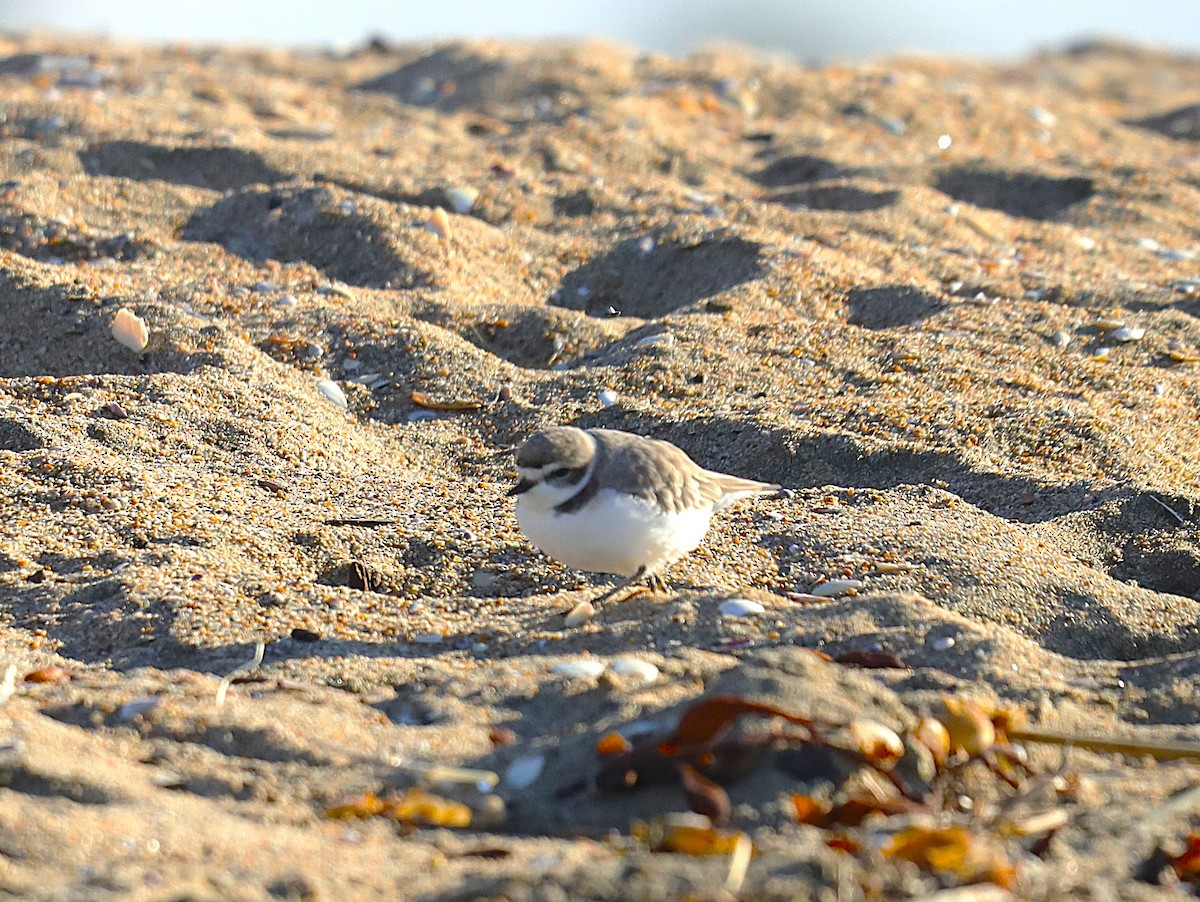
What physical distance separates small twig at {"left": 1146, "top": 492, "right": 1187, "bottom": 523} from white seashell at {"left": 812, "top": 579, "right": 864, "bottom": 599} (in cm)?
114

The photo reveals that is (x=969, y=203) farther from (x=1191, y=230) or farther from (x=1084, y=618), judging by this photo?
(x=1084, y=618)

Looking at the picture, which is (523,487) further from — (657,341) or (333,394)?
(657,341)

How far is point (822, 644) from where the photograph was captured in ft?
11.4

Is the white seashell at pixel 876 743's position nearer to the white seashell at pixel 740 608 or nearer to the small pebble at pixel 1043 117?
the white seashell at pixel 740 608

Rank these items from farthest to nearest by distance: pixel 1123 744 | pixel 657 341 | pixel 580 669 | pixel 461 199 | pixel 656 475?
pixel 461 199 → pixel 657 341 → pixel 656 475 → pixel 580 669 → pixel 1123 744

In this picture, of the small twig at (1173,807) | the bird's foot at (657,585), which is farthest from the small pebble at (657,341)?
the small twig at (1173,807)

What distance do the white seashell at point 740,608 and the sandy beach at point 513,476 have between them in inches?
0.8

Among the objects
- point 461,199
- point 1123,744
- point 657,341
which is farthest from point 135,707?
point 461,199

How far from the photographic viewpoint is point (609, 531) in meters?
3.71

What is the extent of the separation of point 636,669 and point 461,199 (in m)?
4.16

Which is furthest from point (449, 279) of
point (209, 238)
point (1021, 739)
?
point (1021, 739)

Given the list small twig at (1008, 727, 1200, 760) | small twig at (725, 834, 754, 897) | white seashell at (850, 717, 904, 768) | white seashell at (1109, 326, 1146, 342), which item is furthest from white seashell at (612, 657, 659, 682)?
white seashell at (1109, 326, 1146, 342)

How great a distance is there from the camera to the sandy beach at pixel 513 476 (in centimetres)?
247

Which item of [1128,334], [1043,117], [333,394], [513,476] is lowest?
[513,476]
